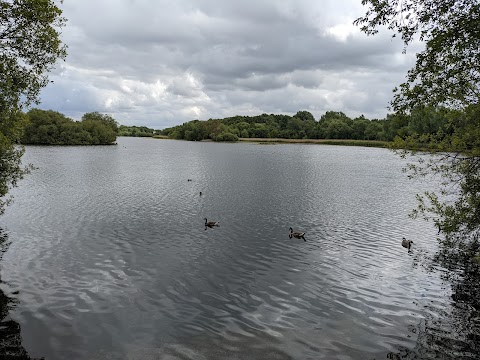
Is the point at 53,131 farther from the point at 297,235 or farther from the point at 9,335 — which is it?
the point at 9,335

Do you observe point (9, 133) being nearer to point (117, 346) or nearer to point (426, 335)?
point (117, 346)

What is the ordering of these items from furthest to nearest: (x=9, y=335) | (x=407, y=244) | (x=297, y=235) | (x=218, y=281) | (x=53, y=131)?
(x=53, y=131), (x=297, y=235), (x=407, y=244), (x=218, y=281), (x=9, y=335)

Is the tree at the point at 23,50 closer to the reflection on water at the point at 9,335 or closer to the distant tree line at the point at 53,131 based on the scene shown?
the reflection on water at the point at 9,335

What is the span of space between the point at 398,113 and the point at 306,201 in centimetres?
3479

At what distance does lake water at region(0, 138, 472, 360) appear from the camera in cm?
1558

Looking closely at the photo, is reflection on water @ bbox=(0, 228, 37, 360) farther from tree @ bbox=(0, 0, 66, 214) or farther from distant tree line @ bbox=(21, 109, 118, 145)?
distant tree line @ bbox=(21, 109, 118, 145)

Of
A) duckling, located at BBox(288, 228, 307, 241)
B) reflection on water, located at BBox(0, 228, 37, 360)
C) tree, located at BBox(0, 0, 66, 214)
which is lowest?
reflection on water, located at BBox(0, 228, 37, 360)

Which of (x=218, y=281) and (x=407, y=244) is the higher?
(x=407, y=244)

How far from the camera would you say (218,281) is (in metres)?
22.5

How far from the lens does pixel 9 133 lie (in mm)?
22875

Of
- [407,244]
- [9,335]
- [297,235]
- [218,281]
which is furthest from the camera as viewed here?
[297,235]

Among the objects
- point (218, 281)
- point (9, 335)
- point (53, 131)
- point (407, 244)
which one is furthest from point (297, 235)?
point (53, 131)

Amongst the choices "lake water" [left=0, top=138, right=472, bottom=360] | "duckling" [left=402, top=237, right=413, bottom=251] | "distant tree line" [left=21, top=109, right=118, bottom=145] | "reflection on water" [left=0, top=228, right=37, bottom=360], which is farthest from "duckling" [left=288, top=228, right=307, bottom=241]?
"distant tree line" [left=21, top=109, right=118, bottom=145]

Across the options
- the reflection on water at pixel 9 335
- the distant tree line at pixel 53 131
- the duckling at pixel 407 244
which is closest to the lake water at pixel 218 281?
the reflection on water at pixel 9 335
